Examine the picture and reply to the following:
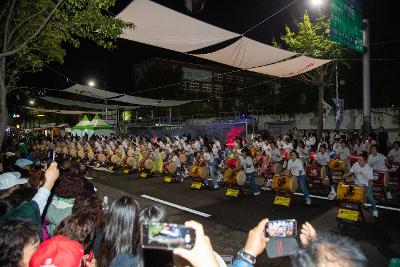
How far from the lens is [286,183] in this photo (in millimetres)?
10297

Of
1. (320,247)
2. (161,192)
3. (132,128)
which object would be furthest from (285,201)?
(132,128)

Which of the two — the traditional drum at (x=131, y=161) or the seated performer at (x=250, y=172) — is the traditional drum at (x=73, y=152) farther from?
the seated performer at (x=250, y=172)

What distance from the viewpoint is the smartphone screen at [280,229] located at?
229 cm

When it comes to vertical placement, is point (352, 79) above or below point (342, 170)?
above

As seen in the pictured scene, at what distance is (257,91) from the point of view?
43.6 m

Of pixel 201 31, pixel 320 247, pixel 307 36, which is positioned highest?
pixel 307 36

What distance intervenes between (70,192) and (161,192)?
866cm

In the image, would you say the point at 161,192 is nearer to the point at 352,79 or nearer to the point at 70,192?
the point at 70,192

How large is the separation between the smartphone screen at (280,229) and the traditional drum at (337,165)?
1175 cm

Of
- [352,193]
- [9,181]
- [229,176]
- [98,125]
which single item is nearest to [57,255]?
[9,181]

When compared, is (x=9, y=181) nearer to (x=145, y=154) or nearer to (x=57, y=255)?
(x=57, y=255)

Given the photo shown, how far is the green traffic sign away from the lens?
13.0 meters

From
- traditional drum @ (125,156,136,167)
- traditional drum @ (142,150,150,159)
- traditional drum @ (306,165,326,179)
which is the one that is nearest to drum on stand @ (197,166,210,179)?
traditional drum @ (306,165,326,179)

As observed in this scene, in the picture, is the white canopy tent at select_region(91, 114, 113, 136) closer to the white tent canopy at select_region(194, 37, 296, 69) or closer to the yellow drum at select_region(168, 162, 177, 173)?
the yellow drum at select_region(168, 162, 177, 173)
